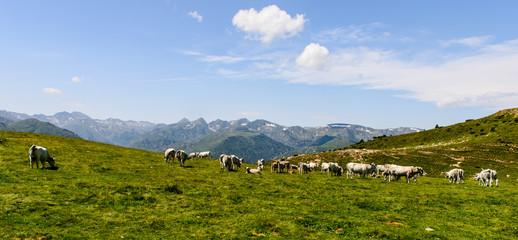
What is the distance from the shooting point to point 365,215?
60.2 ft

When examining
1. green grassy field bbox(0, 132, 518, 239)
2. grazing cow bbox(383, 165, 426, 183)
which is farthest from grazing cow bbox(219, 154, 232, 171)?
grazing cow bbox(383, 165, 426, 183)

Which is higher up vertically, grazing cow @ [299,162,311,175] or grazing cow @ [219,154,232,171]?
grazing cow @ [219,154,232,171]

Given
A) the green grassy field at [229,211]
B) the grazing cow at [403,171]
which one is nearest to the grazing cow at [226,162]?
the green grassy field at [229,211]

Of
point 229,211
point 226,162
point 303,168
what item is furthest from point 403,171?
point 229,211

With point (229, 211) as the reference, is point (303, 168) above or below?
below

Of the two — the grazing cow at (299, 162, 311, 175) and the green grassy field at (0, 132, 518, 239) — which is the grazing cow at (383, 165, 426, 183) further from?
the grazing cow at (299, 162, 311, 175)

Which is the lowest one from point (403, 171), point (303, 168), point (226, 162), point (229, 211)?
point (303, 168)

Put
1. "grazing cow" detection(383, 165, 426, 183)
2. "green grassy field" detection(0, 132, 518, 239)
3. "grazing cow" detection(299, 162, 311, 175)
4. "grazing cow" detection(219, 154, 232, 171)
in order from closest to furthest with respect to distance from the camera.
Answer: "green grassy field" detection(0, 132, 518, 239) < "grazing cow" detection(383, 165, 426, 183) < "grazing cow" detection(219, 154, 232, 171) < "grazing cow" detection(299, 162, 311, 175)

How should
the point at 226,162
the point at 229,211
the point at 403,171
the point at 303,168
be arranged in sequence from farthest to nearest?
the point at 303,168
the point at 226,162
the point at 403,171
the point at 229,211

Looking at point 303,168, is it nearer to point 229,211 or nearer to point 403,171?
point 403,171

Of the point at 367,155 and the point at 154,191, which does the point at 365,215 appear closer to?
the point at 154,191

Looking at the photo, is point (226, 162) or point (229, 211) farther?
point (226, 162)

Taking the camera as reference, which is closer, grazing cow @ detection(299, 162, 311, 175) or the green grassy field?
the green grassy field

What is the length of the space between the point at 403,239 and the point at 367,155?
62.2 meters
